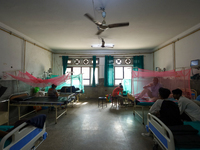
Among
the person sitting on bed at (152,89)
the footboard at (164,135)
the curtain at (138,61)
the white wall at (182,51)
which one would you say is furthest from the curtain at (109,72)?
the footboard at (164,135)

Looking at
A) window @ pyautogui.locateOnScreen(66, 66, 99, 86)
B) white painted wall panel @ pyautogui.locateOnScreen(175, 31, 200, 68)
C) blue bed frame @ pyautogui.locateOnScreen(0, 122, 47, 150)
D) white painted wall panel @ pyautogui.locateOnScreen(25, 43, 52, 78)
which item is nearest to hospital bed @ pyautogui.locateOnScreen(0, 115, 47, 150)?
blue bed frame @ pyautogui.locateOnScreen(0, 122, 47, 150)

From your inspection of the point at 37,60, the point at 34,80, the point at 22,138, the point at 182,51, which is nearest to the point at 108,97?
the point at 34,80

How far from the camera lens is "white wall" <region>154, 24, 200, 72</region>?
3.92 meters

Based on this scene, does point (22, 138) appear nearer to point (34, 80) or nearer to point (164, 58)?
point (34, 80)

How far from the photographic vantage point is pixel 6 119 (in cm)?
331

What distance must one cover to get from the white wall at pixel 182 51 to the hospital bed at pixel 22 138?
16.4 ft

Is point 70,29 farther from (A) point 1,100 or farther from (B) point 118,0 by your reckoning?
(A) point 1,100

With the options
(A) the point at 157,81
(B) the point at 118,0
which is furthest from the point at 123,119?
(B) the point at 118,0

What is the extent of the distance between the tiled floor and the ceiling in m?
3.32

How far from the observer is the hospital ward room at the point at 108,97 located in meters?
1.94

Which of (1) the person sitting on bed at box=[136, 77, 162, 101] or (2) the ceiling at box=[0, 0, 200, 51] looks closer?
(2) the ceiling at box=[0, 0, 200, 51]

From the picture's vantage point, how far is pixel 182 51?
4562mm

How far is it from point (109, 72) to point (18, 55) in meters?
4.85

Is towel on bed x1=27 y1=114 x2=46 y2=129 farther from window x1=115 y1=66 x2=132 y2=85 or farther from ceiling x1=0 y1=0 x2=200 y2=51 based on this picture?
window x1=115 y1=66 x2=132 y2=85
